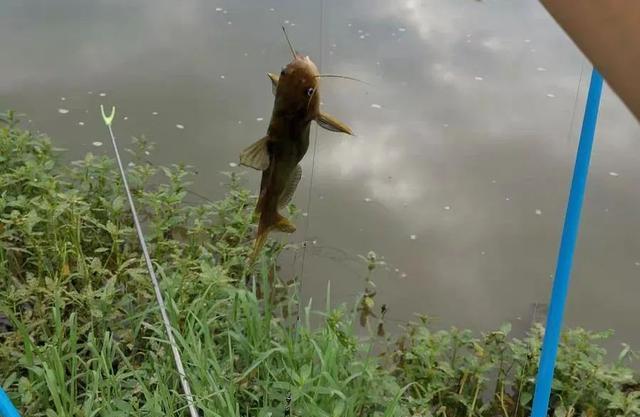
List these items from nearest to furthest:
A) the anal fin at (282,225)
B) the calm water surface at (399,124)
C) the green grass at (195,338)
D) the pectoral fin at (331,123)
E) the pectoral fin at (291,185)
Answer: the pectoral fin at (331,123)
the pectoral fin at (291,185)
the anal fin at (282,225)
the green grass at (195,338)
the calm water surface at (399,124)

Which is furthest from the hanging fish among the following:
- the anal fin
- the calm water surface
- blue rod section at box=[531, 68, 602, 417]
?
the calm water surface

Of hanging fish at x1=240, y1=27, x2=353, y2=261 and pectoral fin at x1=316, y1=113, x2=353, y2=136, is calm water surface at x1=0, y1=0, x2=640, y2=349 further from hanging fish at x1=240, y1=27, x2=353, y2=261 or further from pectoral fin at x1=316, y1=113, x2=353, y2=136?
pectoral fin at x1=316, y1=113, x2=353, y2=136

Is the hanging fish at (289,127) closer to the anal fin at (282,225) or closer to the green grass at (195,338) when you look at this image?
the anal fin at (282,225)

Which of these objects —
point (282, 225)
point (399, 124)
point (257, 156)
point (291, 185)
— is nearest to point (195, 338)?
point (282, 225)

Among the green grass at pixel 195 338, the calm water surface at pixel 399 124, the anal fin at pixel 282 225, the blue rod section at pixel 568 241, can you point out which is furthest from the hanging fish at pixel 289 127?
the calm water surface at pixel 399 124

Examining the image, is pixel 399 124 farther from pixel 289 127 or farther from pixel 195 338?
pixel 289 127

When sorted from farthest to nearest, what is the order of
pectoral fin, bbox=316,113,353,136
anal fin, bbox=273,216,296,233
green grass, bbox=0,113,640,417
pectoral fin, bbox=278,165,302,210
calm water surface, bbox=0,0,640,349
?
calm water surface, bbox=0,0,640,349
green grass, bbox=0,113,640,417
anal fin, bbox=273,216,296,233
pectoral fin, bbox=278,165,302,210
pectoral fin, bbox=316,113,353,136

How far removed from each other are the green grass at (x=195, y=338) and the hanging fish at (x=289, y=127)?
691 mm

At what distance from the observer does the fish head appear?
104 cm

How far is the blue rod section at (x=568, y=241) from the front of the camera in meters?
1.27

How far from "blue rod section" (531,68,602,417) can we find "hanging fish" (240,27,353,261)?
47cm

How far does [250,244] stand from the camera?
2664 millimetres

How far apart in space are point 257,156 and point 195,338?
97 centimetres

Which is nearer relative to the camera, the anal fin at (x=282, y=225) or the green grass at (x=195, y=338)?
the anal fin at (x=282, y=225)
